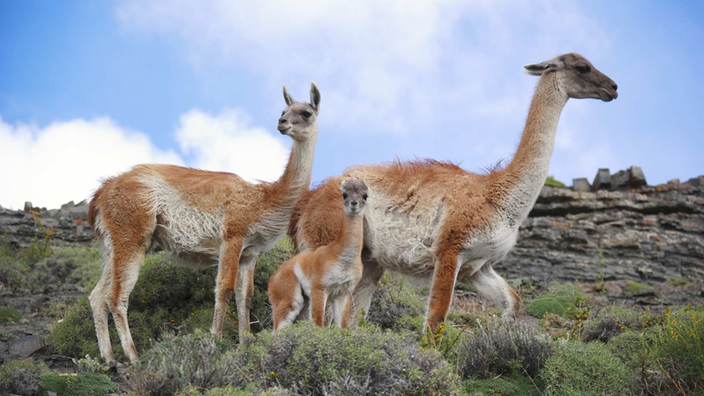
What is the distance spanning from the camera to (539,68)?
798 centimetres

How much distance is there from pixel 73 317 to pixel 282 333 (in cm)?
531

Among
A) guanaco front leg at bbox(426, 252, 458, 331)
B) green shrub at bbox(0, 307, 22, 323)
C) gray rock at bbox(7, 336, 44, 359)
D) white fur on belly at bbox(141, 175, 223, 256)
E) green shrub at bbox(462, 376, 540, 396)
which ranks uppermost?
white fur on belly at bbox(141, 175, 223, 256)

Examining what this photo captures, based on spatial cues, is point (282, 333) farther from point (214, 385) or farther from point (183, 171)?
point (183, 171)

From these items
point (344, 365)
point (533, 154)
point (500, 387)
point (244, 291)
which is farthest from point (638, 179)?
point (344, 365)

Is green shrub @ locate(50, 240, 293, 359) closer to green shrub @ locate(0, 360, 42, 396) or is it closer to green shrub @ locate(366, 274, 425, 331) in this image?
green shrub @ locate(366, 274, 425, 331)

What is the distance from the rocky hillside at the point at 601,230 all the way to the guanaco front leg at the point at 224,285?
1200 centimetres

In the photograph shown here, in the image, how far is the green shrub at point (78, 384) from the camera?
20.1ft

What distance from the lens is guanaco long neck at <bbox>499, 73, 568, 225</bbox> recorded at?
7.33m

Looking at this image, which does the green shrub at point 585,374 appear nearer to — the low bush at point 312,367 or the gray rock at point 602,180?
the low bush at point 312,367

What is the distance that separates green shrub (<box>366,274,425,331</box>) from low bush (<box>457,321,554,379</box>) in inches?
64.0

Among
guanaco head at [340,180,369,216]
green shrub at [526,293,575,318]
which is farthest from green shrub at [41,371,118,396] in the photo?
green shrub at [526,293,575,318]

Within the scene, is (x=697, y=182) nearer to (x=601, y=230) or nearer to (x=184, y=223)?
(x=601, y=230)

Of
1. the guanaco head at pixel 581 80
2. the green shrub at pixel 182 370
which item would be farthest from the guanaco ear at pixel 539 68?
the green shrub at pixel 182 370

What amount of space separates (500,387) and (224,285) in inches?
145
